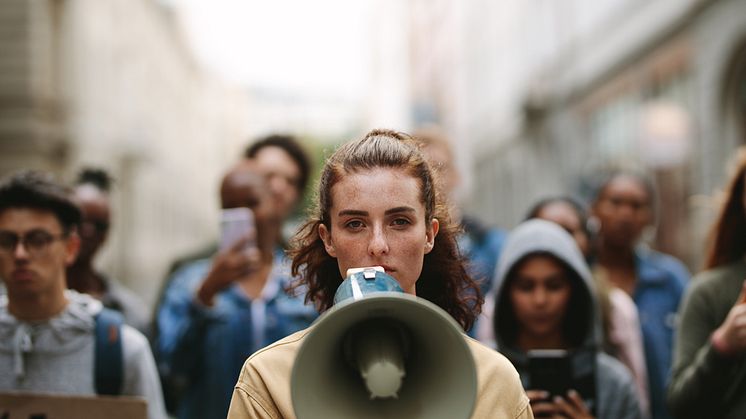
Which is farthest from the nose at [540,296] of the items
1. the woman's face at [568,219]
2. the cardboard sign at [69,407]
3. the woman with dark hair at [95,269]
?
the woman with dark hair at [95,269]

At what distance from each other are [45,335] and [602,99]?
1546 centimetres

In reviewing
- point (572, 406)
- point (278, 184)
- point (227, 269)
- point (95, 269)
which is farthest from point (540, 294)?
point (95, 269)

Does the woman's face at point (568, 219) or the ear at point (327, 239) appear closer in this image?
the ear at point (327, 239)

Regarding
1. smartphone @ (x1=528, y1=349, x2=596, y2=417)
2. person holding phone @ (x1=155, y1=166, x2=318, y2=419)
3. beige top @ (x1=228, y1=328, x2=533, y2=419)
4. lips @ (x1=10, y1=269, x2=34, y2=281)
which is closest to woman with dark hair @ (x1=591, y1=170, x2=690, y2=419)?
smartphone @ (x1=528, y1=349, x2=596, y2=417)

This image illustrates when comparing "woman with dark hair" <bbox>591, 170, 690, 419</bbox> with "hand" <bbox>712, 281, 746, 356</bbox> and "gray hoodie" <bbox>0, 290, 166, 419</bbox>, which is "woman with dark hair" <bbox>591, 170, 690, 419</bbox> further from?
"gray hoodie" <bbox>0, 290, 166, 419</bbox>

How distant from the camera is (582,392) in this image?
11.9 feet

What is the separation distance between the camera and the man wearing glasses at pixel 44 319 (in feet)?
11.1

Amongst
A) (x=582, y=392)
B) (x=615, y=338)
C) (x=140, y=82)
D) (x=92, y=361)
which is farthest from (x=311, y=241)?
(x=140, y=82)

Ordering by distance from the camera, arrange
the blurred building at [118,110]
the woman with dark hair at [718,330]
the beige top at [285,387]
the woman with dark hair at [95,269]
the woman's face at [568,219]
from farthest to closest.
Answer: the blurred building at [118,110]
the woman with dark hair at [95,269]
the woman's face at [568,219]
the woman with dark hair at [718,330]
the beige top at [285,387]

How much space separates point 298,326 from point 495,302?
3.34 ft

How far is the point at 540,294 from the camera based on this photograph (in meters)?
3.81

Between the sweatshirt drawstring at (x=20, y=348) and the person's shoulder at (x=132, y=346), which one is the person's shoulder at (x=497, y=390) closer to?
the person's shoulder at (x=132, y=346)

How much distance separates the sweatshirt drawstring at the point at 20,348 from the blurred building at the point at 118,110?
2479 mm

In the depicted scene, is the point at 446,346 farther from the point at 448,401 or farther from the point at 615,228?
the point at 615,228
